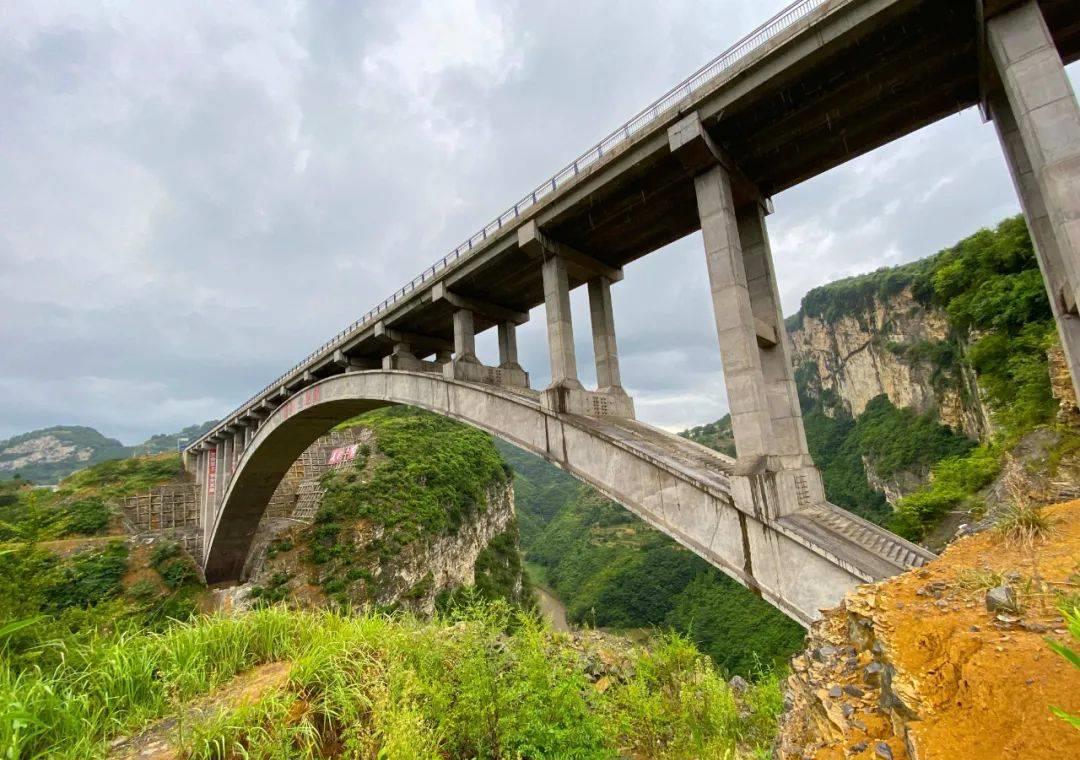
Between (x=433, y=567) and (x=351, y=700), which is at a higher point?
(x=351, y=700)

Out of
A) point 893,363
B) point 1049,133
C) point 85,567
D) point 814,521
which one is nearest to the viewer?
point 1049,133

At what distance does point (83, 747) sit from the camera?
3.91m

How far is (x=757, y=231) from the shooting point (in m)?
11.2

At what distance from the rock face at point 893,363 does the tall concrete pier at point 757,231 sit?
128ft

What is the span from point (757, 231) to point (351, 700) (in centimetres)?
1215

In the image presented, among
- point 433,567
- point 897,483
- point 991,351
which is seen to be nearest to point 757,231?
point 991,351

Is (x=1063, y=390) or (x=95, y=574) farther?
(x=95, y=574)

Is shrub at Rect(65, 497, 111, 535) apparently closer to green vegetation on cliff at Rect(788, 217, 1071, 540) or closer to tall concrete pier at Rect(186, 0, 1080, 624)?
tall concrete pier at Rect(186, 0, 1080, 624)

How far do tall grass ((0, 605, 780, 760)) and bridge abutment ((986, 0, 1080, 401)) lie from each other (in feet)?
26.0

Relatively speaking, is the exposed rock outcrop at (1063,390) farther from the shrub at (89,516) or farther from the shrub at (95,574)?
the shrub at (89,516)

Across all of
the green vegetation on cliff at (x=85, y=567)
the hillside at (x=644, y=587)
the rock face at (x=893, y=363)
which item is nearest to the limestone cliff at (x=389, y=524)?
the green vegetation on cliff at (x=85, y=567)

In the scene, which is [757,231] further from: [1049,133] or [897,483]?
[897,483]

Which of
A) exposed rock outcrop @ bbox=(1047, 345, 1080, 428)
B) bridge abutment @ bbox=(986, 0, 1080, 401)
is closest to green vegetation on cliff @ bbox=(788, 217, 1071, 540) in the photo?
exposed rock outcrop @ bbox=(1047, 345, 1080, 428)

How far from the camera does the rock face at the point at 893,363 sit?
4659cm
